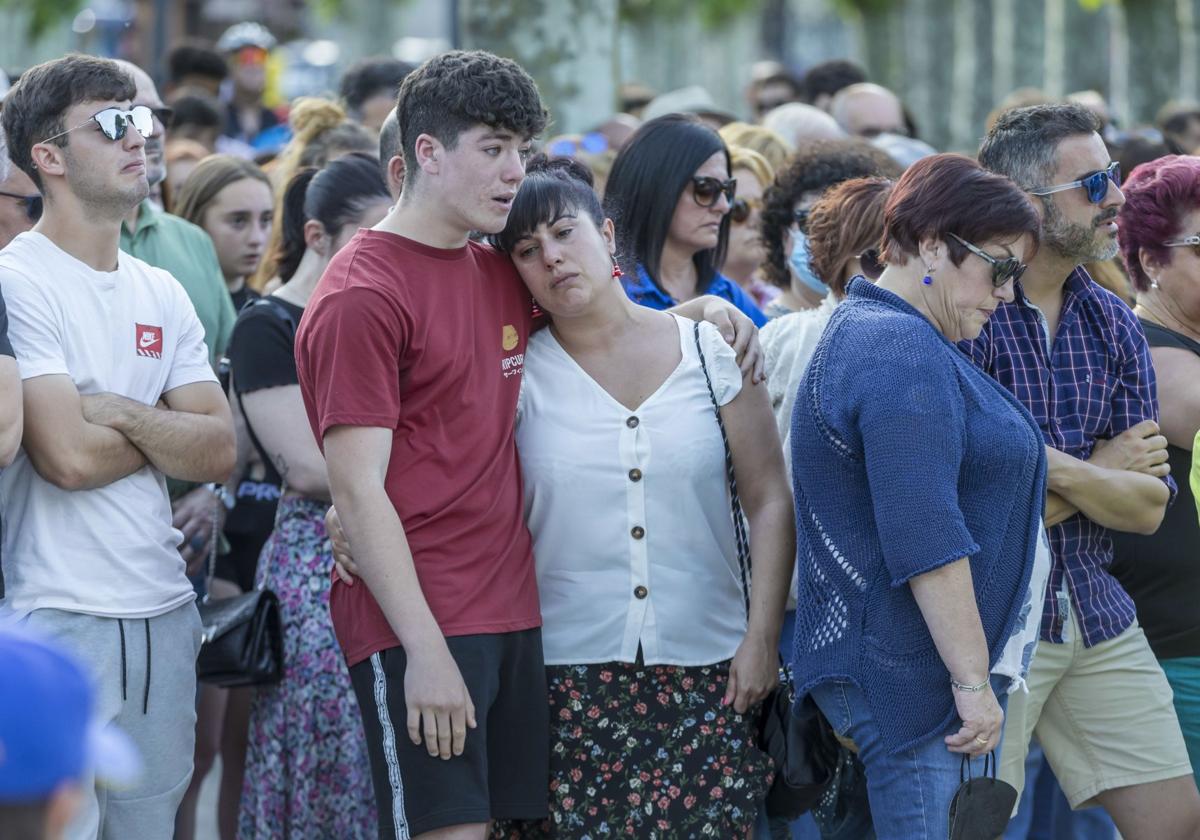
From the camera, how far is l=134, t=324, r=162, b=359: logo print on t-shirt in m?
4.08

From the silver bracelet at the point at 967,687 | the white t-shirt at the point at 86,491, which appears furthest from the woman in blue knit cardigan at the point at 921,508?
the white t-shirt at the point at 86,491

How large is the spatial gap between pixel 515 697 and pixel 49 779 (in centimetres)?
213

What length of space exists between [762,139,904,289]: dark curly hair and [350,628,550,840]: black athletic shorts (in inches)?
79.4

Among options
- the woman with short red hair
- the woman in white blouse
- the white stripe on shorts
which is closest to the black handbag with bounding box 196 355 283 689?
the white stripe on shorts

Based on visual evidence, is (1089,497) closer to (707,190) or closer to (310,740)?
(707,190)

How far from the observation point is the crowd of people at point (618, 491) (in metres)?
3.67

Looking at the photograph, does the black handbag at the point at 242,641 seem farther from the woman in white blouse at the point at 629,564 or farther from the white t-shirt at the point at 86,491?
the woman in white blouse at the point at 629,564

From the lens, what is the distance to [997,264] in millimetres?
3811

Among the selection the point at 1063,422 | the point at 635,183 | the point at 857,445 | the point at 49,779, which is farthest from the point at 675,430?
the point at 49,779

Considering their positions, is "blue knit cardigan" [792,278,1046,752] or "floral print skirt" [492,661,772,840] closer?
"blue knit cardigan" [792,278,1046,752]

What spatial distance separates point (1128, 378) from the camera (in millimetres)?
4336

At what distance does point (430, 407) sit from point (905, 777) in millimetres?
1335

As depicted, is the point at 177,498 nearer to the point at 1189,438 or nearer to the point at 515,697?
the point at 515,697

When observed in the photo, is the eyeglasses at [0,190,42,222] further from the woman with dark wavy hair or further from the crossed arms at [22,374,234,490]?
the woman with dark wavy hair
